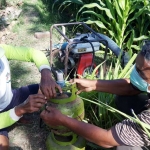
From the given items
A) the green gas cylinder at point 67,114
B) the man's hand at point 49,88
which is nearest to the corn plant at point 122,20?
the green gas cylinder at point 67,114

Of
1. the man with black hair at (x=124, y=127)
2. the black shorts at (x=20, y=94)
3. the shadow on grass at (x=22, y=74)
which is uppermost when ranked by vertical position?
the man with black hair at (x=124, y=127)

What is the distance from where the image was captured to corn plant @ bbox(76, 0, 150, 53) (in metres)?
3.46

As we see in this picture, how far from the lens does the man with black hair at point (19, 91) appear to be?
5.60 ft

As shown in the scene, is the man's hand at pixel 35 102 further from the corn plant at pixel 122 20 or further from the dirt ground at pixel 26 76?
the corn plant at pixel 122 20

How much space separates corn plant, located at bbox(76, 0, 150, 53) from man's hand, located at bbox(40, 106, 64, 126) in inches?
81.8

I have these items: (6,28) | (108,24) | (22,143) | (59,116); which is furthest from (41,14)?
(59,116)

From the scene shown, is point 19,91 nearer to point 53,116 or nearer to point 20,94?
point 20,94

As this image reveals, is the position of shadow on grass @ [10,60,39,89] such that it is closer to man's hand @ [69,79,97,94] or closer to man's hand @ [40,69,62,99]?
man's hand @ [69,79,97,94]

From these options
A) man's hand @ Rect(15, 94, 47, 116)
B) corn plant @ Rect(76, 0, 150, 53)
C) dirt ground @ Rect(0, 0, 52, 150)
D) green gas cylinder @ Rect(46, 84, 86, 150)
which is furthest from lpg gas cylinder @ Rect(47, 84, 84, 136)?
corn plant @ Rect(76, 0, 150, 53)

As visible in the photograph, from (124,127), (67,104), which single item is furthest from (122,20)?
(124,127)

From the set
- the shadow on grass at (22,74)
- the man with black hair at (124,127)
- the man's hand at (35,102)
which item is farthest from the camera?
the shadow on grass at (22,74)

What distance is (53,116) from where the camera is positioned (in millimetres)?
1650

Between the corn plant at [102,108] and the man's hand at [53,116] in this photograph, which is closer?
the man's hand at [53,116]

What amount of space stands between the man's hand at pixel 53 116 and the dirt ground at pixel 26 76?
64 cm
